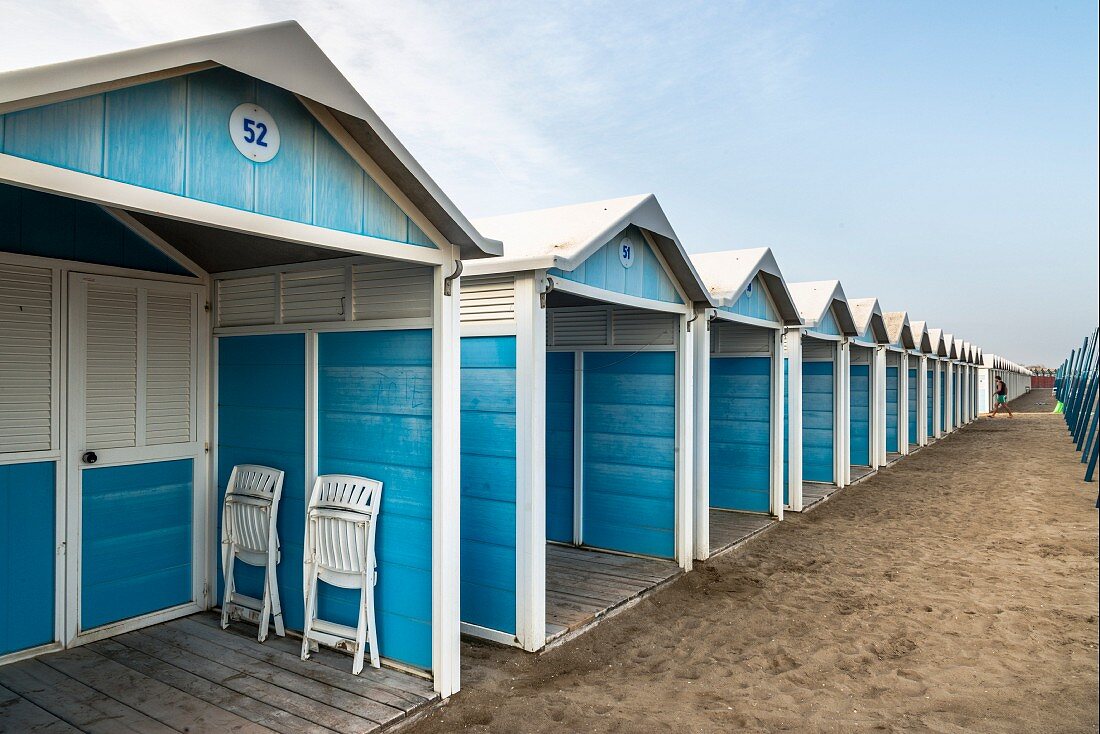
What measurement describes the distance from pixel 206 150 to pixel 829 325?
971 cm

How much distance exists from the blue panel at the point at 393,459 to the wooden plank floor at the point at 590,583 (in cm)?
112

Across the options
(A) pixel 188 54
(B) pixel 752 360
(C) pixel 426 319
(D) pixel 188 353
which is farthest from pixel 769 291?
(A) pixel 188 54

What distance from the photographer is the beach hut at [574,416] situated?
4.55 meters

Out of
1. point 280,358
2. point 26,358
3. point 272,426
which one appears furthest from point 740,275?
point 26,358

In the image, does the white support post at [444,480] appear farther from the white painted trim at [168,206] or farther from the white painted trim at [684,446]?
the white painted trim at [684,446]

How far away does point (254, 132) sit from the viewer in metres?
2.76

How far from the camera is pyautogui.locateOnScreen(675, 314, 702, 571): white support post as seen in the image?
641cm

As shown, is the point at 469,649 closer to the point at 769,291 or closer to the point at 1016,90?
the point at 1016,90

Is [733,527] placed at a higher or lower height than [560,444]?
lower

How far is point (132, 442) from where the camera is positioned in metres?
4.59

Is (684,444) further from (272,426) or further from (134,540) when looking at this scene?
(134,540)

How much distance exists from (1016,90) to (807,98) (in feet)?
30.3

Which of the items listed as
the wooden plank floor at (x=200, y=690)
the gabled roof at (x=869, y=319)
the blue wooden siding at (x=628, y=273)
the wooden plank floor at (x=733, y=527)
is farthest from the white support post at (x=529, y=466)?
the gabled roof at (x=869, y=319)

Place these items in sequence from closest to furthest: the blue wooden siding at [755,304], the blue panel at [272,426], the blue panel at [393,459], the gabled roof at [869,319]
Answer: the blue panel at [393,459], the blue panel at [272,426], the blue wooden siding at [755,304], the gabled roof at [869,319]
